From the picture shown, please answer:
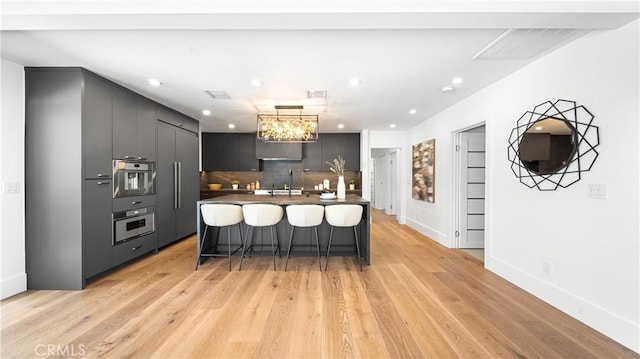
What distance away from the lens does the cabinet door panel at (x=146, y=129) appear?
3.86 meters

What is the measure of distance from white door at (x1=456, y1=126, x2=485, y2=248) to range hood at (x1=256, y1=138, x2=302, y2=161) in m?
3.91

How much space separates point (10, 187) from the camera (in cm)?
277

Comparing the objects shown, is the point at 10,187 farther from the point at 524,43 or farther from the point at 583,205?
the point at 583,205

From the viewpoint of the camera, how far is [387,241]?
16.9 feet

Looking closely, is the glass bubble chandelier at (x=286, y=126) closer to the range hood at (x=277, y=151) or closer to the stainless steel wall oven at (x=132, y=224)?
the stainless steel wall oven at (x=132, y=224)

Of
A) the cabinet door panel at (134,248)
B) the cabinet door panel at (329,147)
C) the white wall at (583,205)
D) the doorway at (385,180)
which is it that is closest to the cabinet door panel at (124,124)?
the cabinet door panel at (134,248)

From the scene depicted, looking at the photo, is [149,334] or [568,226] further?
[568,226]

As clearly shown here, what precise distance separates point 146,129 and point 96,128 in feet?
2.88

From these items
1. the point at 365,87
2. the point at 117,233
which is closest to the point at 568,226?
the point at 365,87

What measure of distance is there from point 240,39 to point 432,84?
94.4 inches

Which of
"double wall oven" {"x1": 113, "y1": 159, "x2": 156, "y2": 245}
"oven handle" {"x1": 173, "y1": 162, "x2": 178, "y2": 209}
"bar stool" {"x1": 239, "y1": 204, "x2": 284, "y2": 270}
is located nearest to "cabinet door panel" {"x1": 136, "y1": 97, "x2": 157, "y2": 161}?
"double wall oven" {"x1": 113, "y1": 159, "x2": 156, "y2": 245}

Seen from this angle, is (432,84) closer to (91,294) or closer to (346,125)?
(346,125)

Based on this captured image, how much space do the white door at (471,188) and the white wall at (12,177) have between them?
5.84 m

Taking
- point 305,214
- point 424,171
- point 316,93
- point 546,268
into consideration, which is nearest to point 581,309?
point 546,268
